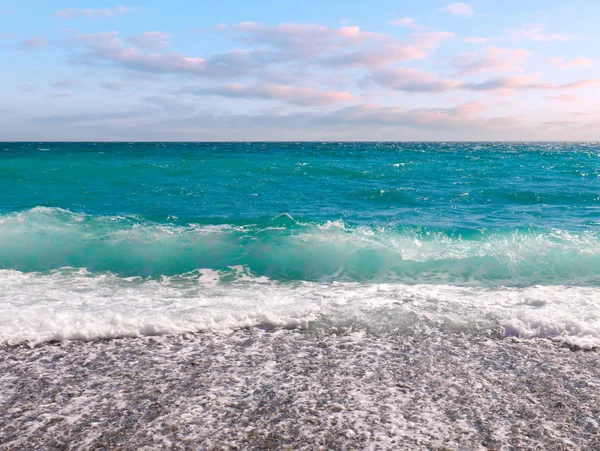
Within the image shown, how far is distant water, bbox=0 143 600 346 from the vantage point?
261 inches

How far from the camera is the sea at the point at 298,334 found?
4047mm

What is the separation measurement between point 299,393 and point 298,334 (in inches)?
62.6

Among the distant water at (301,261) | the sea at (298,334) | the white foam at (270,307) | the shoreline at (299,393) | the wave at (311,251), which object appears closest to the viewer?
the shoreline at (299,393)

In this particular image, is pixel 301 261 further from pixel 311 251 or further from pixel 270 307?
pixel 270 307

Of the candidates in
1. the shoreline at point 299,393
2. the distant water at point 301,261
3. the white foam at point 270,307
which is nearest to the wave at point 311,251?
the distant water at point 301,261

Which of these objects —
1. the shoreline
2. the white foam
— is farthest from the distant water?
the shoreline

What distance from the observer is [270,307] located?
23.5ft

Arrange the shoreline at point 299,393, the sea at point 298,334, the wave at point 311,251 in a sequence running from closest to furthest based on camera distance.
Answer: the shoreline at point 299,393 → the sea at point 298,334 → the wave at point 311,251

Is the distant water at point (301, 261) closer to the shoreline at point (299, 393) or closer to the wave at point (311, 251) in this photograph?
the wave at point (311, 251)

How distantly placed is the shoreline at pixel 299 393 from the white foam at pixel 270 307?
1.23 ft

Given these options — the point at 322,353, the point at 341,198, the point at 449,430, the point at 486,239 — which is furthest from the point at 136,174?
the point at 449,430

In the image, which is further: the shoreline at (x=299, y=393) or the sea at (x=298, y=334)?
the sea at (x=298, y=334)

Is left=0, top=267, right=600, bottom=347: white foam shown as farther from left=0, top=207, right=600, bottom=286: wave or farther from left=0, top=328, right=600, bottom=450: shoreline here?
left=0, top=207, right=600, bottom=286: wave

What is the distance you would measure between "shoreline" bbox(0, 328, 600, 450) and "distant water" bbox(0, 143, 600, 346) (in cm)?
59
